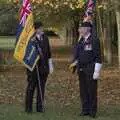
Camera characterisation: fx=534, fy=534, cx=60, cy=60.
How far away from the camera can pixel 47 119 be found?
10500mm

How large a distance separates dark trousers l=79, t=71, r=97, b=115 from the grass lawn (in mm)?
234

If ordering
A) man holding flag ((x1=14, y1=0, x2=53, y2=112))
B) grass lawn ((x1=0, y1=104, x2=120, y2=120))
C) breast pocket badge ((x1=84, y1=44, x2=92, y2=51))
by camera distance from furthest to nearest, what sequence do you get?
man holding flag ((x1=14, y1=0, x2=53, y2=112)) < breast pocket badge ((x1=84, y1=44, x2=92, y2=51)) < grass lawn ((x1=0, y1=104, x2=120, y2=120))

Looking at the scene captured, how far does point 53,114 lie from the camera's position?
36.7 ft

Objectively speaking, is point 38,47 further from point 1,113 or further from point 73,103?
point 73,103

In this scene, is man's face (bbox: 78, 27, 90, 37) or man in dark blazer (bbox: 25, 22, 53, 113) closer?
man's face (bbox: 78, 27, 90, 37)

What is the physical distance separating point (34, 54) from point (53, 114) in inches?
52.0

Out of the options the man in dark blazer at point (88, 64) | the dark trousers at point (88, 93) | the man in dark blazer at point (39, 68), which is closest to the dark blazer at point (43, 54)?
the man in dark blazer at point (39, 68)

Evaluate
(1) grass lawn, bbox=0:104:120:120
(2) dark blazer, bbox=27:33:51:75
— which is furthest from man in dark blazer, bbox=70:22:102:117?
(2) dark blazer, bbox=27:33:51:75

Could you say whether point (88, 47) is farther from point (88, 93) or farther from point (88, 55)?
point (88, 93)

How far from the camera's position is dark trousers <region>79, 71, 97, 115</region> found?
10.7 m

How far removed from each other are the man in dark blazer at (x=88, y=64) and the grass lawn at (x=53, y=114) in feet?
1.11

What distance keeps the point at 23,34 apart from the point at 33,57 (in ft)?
1.75

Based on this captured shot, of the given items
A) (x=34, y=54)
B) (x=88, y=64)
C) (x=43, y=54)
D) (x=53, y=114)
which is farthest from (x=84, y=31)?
(x=53, y=114)

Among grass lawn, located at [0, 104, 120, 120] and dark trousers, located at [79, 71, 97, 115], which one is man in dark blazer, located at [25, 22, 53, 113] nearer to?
grass lawn, located at [0, 104, 120, 120]
